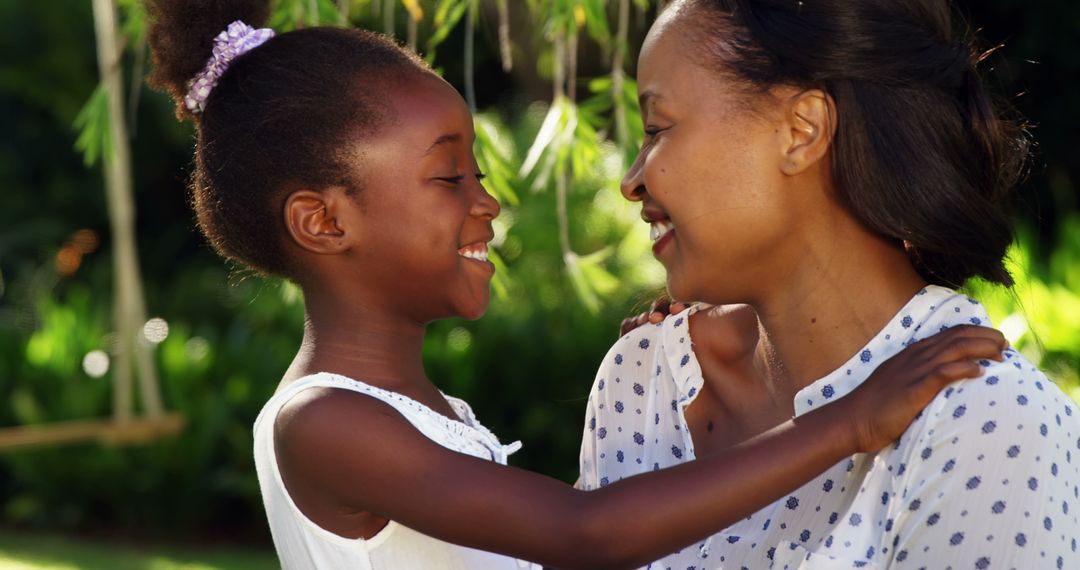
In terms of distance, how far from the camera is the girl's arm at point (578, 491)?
2010 millimetres

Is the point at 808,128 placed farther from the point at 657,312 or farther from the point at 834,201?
the point at 657,312

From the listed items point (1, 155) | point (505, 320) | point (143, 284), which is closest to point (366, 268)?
point (505, 320)

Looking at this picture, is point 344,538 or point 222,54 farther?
point 222,54

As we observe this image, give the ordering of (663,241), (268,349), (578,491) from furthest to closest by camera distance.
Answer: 1. (268,349)
2. (663,241)
3. (578,491)

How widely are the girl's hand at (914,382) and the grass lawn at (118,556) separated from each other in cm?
488

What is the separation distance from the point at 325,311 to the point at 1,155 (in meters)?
8.76

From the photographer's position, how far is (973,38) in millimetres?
2461

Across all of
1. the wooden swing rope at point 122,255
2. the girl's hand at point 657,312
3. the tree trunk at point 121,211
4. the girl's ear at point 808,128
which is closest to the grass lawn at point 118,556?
the wooden swing rope at point 122,255

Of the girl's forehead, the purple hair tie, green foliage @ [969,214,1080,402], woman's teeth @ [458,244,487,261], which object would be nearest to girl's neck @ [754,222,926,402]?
woman's teeth @ [458,244,487,261]

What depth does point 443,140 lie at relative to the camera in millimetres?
2451

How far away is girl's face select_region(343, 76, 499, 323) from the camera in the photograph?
240cm

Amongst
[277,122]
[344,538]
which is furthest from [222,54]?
[344,538]

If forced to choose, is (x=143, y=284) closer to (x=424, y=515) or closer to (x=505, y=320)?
(x=505, y=320)

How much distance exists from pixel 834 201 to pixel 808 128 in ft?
0.46
